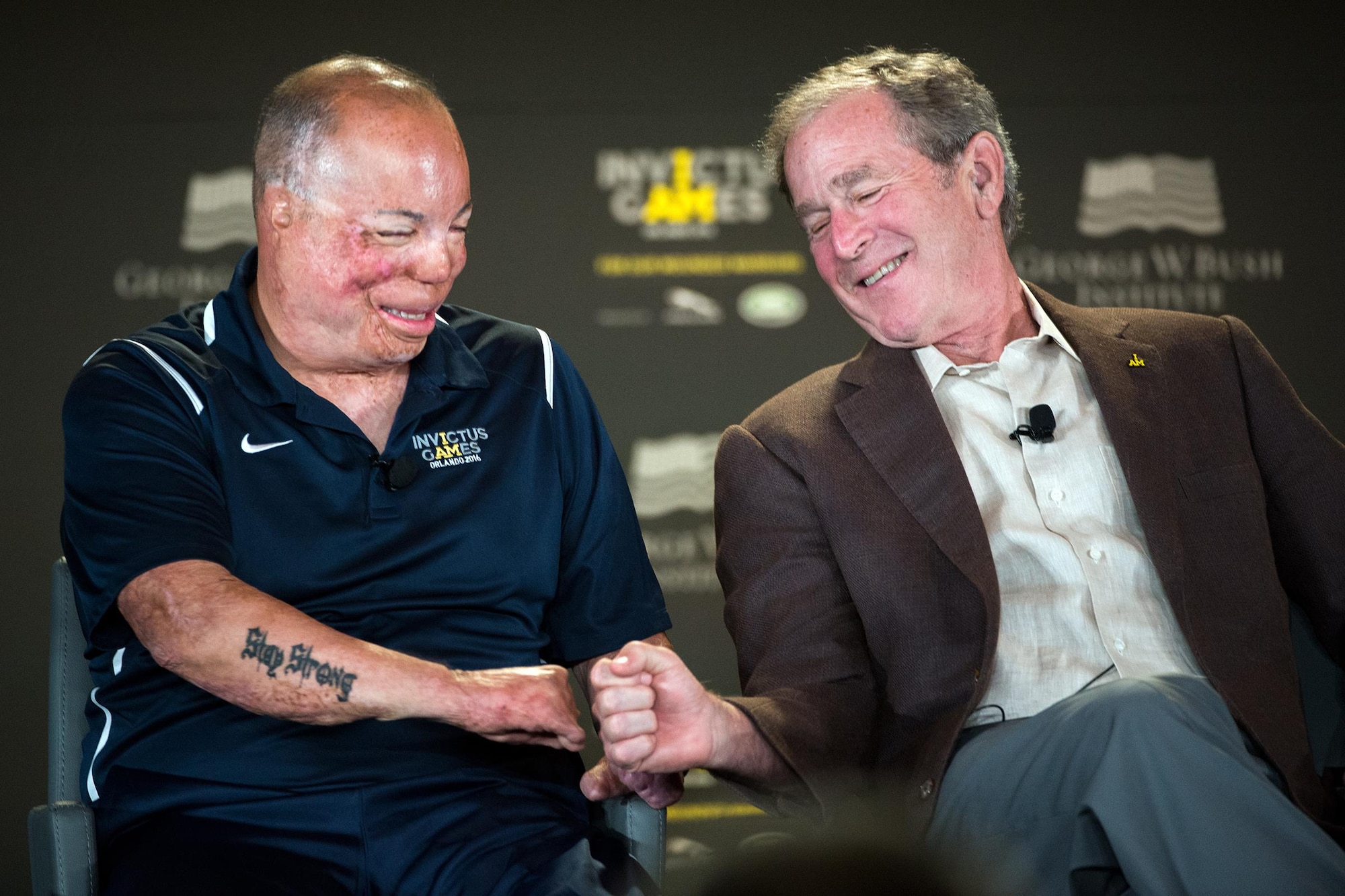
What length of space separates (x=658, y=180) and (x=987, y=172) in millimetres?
2300

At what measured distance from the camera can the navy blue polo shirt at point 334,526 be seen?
168 centimetres

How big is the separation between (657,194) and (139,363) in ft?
9.71

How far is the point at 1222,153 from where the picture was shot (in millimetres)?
4652

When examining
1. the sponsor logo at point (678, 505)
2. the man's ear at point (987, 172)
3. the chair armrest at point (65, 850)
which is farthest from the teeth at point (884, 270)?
the sponsor logo at point (678, 505)

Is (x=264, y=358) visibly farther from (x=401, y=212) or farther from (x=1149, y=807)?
(x=1149, y=807)

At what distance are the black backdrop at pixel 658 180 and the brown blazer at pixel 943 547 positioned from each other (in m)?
2.33

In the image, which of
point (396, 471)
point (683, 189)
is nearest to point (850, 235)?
point (396, 471)

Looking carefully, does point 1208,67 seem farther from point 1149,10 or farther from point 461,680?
point 461,680

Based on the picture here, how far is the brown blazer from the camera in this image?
191 centimetres

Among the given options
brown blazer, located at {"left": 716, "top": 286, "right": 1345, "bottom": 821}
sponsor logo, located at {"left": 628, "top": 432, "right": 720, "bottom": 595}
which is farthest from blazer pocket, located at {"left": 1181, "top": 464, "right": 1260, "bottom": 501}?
sponsor logo, located at {"left": 628, "top": 432, "right": 720, "bottom": 595}

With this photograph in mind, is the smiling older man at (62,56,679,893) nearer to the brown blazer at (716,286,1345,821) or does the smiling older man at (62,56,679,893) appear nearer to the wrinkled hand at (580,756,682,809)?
the wrinkled hand at (580,756,682,809)

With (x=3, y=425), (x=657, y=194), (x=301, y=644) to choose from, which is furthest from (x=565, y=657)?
(x=3, y=425)

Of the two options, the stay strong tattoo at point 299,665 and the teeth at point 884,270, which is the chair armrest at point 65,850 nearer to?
the stay strong tattoo at point 299,665

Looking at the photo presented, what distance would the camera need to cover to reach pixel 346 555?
1.79m
